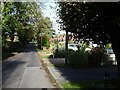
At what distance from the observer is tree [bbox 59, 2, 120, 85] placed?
38.0 ft

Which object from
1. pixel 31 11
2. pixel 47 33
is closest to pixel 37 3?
pixel 31 11

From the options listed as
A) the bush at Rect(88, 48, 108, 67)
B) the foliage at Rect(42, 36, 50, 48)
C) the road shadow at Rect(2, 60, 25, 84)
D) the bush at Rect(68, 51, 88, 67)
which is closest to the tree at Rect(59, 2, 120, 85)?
the road shadow at Rect(2, 60, 25, 84)

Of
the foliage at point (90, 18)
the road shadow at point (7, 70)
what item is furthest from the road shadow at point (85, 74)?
the foliage at point (90, 18)

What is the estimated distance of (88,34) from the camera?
14.1 meters

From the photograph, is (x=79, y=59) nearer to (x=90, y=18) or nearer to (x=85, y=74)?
(x=85, y=74)

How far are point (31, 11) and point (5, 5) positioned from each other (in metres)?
9.75

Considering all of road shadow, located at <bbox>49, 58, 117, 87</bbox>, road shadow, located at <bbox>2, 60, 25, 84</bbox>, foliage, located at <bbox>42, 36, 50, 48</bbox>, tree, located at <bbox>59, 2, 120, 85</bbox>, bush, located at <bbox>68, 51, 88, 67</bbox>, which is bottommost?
road shadow, located at <bbox>2, 60, 25, 84</bbox>

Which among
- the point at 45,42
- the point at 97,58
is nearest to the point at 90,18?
the point at 97,58

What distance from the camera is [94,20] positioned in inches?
503

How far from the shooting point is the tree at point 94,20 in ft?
38.0

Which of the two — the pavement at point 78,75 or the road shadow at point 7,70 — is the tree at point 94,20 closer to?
the pavement at point 78,75

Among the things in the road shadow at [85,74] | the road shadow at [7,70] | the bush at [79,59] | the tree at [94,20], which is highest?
the tree at [94,20]

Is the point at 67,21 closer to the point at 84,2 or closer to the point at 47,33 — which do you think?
the point at 84,2

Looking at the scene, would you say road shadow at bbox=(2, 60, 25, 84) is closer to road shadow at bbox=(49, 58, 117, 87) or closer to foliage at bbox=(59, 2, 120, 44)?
road shadow at bbox=(49, 58, 117, 87)
